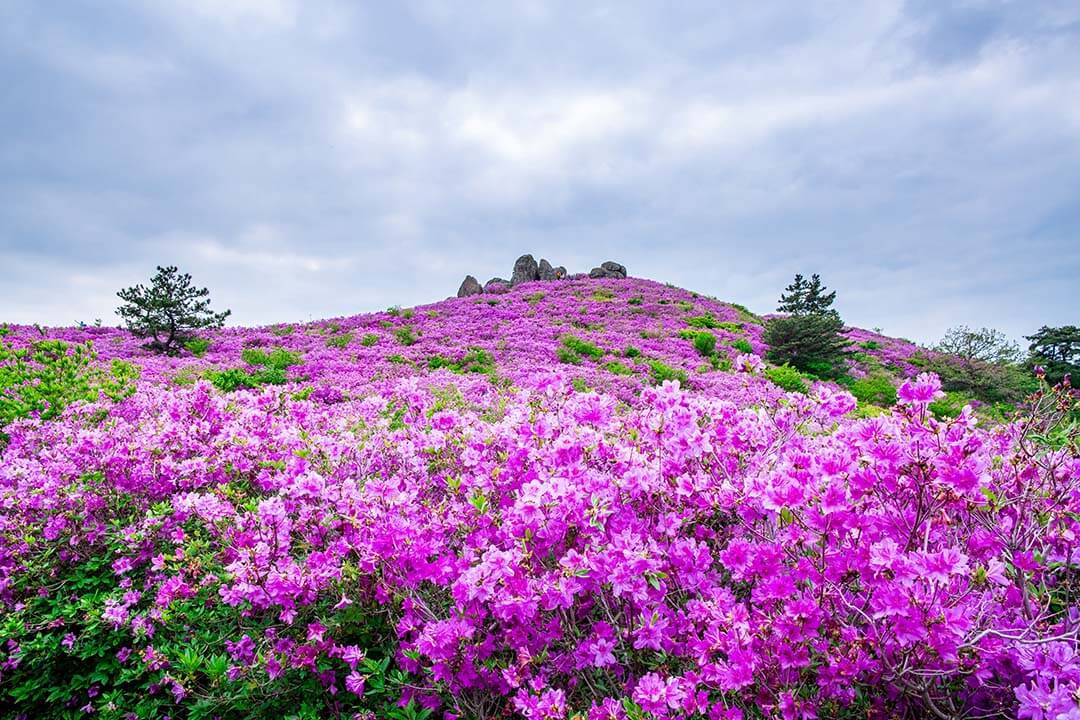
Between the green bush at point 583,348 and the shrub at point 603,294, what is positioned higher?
the shrub at point 603,294

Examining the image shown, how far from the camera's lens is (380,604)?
10.8 ft

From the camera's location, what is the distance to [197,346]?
696 inches

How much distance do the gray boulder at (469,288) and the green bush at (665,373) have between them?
74.3 feet

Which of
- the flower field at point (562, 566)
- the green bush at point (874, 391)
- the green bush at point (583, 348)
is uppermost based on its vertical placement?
the green bush at point (583, 348)

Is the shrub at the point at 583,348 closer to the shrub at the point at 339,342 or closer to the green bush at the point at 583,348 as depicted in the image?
the green bush at the point at 583,348

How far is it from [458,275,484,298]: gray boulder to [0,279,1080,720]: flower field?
30.5 m

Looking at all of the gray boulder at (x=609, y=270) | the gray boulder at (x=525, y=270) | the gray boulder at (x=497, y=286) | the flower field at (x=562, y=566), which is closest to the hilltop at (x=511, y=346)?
the flower field at (x=562, y=566)

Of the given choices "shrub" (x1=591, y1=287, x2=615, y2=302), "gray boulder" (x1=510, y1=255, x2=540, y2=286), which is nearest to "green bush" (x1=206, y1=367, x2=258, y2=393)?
"shrub" (x1=591, y1=287, x2=615, y2=302)

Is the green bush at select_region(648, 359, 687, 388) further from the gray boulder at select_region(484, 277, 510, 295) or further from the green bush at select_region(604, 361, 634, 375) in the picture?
the gray boulder at select_region(484, 277, 510, 295)

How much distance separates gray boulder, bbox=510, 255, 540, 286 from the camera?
129 ft

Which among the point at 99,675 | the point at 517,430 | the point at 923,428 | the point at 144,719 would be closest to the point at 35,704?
the point at 99,675

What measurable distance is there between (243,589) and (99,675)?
2.51 meters

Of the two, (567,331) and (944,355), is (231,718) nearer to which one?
(567,331)

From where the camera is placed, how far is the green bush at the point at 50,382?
7.95 metres
